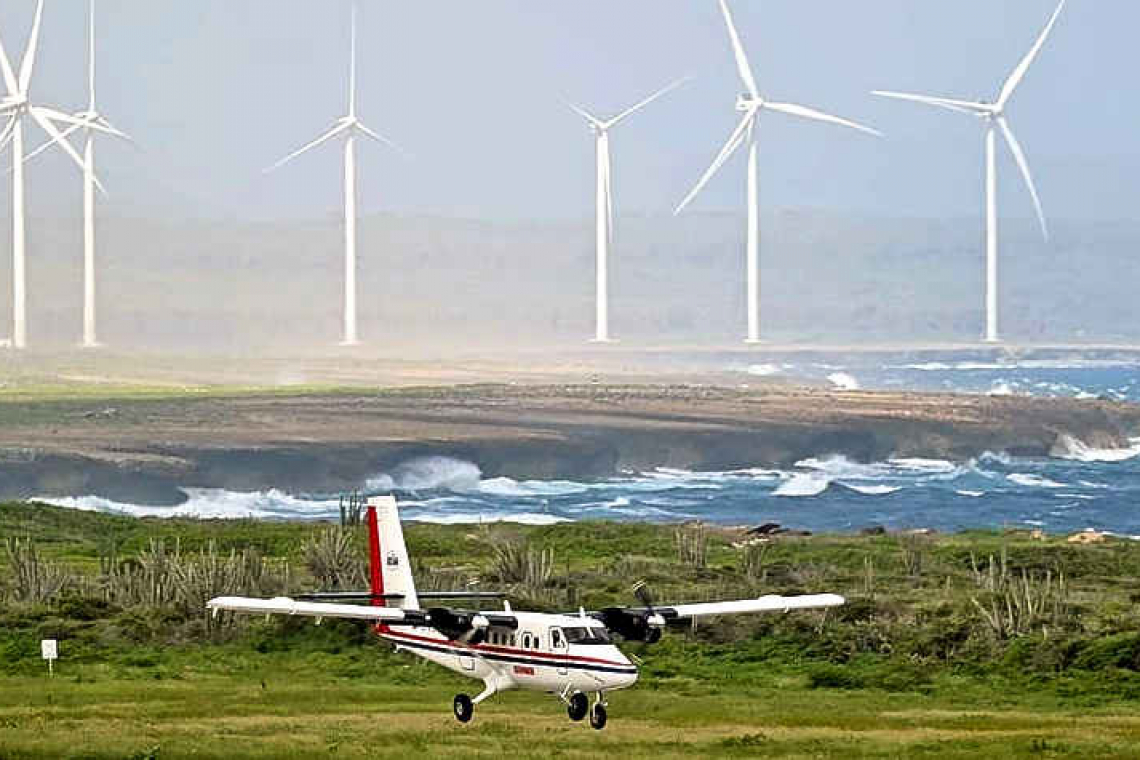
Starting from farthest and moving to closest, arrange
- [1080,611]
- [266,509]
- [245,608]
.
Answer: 1. [266,509]
2. [1080,611]
3. [245,608]

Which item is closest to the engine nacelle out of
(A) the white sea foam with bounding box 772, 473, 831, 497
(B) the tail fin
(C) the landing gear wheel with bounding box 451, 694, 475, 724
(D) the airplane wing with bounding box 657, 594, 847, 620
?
(D) the airplane wing with bounding box 657, 594, 847, 620

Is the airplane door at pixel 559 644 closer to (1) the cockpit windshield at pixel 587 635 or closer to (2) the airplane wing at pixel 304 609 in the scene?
(1) the cockpit windshield at pixel 587 635

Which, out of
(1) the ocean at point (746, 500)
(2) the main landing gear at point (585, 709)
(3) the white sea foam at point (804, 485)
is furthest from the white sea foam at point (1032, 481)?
(2) the main landing gear at point (585, 709)

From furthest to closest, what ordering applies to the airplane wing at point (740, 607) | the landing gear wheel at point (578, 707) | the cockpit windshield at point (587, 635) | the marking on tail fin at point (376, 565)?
1. the marking on tail fin at point (376, 565)
2. the airplane wing at point (740, 607)
3. the landing gear wheel at point (578, 707)
4. the cockpit windshield at point (587, 635)

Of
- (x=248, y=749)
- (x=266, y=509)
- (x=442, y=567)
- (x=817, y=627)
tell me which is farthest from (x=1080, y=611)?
(x=266, y=509)

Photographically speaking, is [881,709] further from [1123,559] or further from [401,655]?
[1123,559]

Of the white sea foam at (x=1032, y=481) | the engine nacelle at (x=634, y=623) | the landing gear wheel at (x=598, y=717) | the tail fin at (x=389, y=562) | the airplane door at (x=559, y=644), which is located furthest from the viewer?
the white sea foam at (x=1032, y=481)

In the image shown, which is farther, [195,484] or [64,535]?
[195,484]

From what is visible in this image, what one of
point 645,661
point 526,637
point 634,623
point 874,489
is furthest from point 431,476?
point 526,637
